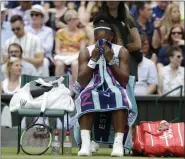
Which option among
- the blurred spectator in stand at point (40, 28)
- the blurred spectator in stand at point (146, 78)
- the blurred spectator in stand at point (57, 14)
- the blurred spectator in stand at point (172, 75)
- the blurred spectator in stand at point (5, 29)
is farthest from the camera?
the blurred spectator in stand at point (57, 14)

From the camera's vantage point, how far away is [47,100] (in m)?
9.84

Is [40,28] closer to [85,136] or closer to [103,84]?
[103,84]

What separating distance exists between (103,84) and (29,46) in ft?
17.7

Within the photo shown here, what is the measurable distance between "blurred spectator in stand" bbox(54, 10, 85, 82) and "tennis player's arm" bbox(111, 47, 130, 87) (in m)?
4.64

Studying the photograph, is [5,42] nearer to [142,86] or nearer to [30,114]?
[142,86]

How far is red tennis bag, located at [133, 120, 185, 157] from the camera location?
9492mm

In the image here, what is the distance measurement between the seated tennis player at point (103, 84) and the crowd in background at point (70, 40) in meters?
4.30

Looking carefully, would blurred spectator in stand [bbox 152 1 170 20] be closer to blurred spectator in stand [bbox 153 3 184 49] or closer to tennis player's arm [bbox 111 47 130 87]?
blurred spectator in stand [bbox 153 3 184 49]

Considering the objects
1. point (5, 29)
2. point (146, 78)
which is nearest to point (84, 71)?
point (146, 78)

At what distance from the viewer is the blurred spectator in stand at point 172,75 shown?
545 inches

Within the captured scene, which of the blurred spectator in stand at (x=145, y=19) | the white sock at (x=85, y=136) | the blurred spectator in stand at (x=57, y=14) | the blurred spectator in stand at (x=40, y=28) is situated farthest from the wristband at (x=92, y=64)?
the blurred spectator in stand at (x=57, y=14)

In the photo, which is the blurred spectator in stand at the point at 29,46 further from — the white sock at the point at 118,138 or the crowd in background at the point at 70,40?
the white sock at the point at 118,138

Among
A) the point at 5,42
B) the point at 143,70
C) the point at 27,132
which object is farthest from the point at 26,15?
the point at 27,132

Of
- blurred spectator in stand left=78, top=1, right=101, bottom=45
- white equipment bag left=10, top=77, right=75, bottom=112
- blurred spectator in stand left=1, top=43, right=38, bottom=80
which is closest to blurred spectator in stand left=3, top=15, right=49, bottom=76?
blurred spectator in stand left=1, top=43, right=38, bottom=80
